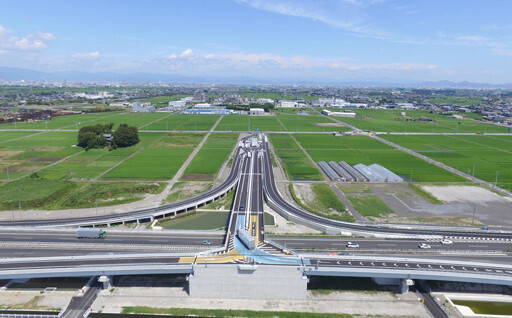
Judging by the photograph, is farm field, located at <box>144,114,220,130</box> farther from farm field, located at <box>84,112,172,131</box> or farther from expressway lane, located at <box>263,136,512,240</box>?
expressway lane, located at <box>263,136,512,240</box>

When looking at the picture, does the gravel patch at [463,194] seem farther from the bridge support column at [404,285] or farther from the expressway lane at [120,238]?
the expressway lane at [120,238]

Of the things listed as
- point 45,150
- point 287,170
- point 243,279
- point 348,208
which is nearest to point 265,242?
point 243,279

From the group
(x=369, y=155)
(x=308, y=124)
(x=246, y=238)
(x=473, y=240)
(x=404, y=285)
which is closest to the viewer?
(x=404, y=285)

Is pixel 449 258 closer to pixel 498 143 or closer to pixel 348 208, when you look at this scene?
pixel 348 208

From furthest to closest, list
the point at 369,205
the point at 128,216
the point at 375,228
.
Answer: the point at 369,205
the point at 128,216
the point at 375,228

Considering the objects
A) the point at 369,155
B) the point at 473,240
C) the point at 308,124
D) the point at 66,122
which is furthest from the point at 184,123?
the point at 473,240

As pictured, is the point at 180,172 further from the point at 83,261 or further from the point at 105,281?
the point at 105,281
